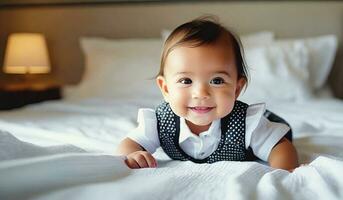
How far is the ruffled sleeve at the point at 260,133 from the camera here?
0.92 m

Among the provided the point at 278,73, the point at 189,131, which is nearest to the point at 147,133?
the point at 189,131

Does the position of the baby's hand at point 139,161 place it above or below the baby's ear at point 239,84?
below

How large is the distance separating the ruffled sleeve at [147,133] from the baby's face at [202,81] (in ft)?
0.40

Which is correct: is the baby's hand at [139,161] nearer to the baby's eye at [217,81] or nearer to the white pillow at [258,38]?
the baby's eye at [217,81]

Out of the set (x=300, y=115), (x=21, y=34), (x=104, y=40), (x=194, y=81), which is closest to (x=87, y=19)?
(x=104, y=40)

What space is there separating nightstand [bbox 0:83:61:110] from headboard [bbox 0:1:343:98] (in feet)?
0.72

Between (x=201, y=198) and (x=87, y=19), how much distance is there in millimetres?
2350

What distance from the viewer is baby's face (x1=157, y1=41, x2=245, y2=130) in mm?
804

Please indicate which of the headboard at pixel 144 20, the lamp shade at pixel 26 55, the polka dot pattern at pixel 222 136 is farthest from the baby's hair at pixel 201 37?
the lamp shade at pixel 26 55

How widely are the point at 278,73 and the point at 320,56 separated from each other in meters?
0.33

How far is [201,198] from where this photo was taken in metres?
0.53

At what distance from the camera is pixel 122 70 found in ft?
7.43

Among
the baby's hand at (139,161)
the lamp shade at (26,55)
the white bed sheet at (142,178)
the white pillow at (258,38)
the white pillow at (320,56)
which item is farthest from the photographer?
the lamp shade at (26,55)

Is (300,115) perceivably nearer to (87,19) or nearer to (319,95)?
(319,95)
